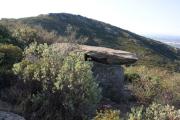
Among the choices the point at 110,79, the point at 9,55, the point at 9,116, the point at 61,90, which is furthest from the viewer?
the point at 110,79

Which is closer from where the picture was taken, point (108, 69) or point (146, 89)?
point (146, 89)

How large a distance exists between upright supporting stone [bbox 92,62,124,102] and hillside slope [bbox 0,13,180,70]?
4754 cm

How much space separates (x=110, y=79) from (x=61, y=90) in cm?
537

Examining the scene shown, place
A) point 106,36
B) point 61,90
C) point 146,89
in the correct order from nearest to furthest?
point 61,90
point 146,89
point 106,36

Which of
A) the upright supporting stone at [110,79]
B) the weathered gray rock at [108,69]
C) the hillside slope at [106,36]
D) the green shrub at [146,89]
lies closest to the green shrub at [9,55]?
the weathered gray rock at [108,69]

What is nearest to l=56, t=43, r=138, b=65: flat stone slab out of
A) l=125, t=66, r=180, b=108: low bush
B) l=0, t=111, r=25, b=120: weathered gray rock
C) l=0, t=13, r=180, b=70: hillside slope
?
l=125, t=66, r=180, b=108: low bush

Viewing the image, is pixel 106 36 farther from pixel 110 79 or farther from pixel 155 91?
pixel 155 91

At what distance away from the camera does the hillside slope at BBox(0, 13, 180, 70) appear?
68.1 meters

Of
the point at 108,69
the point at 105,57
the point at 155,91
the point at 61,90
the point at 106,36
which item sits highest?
the point at 105,57

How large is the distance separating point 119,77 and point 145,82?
3.46 feet

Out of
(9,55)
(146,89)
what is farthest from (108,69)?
(9,55)

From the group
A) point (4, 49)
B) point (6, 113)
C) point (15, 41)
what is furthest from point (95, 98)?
point (15, 41)

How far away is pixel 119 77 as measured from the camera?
1625 cm

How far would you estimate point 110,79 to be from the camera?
16.0m
